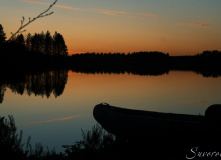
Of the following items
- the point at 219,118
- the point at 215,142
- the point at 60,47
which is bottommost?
the point at 215,142

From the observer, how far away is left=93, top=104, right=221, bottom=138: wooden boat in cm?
957

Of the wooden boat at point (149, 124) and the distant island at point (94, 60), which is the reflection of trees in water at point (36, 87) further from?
Answer: the wooden boat at point (149, 124)

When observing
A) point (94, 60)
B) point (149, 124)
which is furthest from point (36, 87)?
point (94, 60)

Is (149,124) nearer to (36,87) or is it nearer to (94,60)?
(36,87)

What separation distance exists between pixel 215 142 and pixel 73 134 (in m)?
9.72

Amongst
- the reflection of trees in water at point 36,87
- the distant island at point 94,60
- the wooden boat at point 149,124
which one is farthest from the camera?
the distant island at point 94,60

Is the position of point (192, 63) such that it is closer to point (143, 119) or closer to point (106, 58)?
point (106, 58)

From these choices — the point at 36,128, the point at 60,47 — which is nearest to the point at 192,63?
the point at 60,47

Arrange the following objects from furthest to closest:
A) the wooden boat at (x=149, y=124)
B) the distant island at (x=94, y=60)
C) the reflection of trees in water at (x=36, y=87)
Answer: the distant island at (x=94, y=60) → the reflection of trees in water at (x=36, y=87) → the wooden boat at (x=149, y=124)

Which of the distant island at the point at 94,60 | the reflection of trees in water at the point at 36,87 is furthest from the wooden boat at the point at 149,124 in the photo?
the distant island at the point at 94,60

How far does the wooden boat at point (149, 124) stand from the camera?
9570 millimetres

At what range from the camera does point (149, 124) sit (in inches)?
414

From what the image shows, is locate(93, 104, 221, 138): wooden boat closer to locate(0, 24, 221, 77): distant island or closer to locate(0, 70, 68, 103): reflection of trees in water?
locate(0, 70, 68, 103): reflection of trees in water

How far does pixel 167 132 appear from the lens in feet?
33.4
